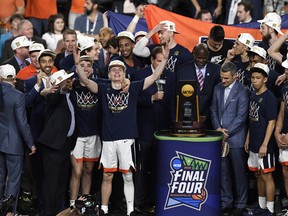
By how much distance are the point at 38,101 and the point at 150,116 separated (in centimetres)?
167

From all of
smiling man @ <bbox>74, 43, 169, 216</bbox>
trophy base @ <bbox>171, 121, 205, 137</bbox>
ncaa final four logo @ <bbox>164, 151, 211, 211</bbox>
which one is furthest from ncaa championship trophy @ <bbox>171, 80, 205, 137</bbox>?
smiling man @ <bbox>74, 43, 169, 216</bbox>

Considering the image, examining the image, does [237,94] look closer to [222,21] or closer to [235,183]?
[235,183]

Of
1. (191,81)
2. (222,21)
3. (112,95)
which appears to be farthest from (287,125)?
(222,21)

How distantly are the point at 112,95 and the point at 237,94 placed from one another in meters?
1.87

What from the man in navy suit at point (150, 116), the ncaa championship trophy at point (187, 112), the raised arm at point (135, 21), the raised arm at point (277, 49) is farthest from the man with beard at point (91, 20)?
the ncaa championship trophy at point (187, 112)

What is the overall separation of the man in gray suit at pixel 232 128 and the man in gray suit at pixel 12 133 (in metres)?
2.80

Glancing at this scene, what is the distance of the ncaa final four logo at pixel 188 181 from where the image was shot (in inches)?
575

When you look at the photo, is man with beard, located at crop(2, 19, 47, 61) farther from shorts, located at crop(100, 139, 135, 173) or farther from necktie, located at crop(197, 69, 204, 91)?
shorts, located at crop(100, 139, 135, 173)

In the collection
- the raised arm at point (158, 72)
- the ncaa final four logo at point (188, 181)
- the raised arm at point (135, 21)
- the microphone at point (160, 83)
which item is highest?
the raised arm at point (135, 21)

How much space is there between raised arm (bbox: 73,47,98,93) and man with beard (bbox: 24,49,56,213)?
1.67 ft

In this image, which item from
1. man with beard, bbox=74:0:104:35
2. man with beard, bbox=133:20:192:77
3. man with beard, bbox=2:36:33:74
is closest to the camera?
man with beard, bbox=133:20:192:77

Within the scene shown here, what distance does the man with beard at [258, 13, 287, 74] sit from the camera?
15781 millimetres

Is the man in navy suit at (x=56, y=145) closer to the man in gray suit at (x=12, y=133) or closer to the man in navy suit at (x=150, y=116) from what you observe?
the man in gray suit at (x=12, y=133)

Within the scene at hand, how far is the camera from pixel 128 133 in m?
14.9
